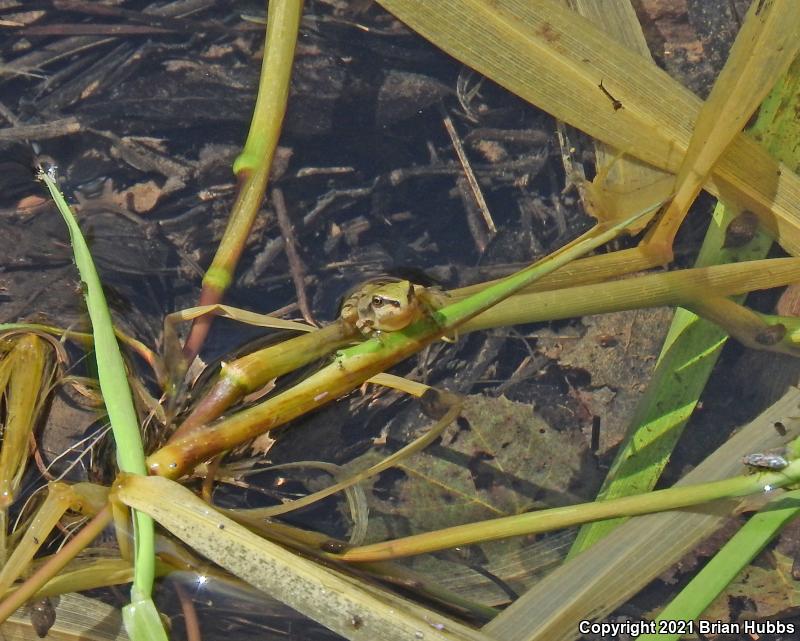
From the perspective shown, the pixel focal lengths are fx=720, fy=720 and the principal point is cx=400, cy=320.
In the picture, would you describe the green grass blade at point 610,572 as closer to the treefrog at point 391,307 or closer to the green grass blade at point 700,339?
the green grass blade at point 700,339

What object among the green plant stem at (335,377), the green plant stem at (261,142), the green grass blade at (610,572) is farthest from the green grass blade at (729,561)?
the green plant stem at (261,142)

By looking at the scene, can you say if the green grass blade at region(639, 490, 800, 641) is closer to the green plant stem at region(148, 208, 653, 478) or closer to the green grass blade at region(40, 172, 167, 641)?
the green plant stem at region(148, 208, 653, 478)

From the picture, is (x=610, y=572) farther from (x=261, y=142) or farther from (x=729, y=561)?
(x=261, y=142)

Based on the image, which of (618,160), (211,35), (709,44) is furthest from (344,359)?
(709,44)

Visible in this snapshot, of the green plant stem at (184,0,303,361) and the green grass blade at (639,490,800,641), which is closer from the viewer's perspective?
the green grass blade at (639,490,800,641)

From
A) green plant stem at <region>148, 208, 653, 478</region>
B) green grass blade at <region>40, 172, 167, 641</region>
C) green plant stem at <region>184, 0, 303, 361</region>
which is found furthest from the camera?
green plant stem at <region>184, 0, 303, 361</region>

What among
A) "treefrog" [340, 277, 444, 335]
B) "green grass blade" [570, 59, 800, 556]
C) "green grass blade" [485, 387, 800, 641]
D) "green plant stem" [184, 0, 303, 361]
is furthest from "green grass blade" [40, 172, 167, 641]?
"green grass blade" [570, 59, 800, 556]

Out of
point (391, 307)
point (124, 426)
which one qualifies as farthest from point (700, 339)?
point (124, 426)
